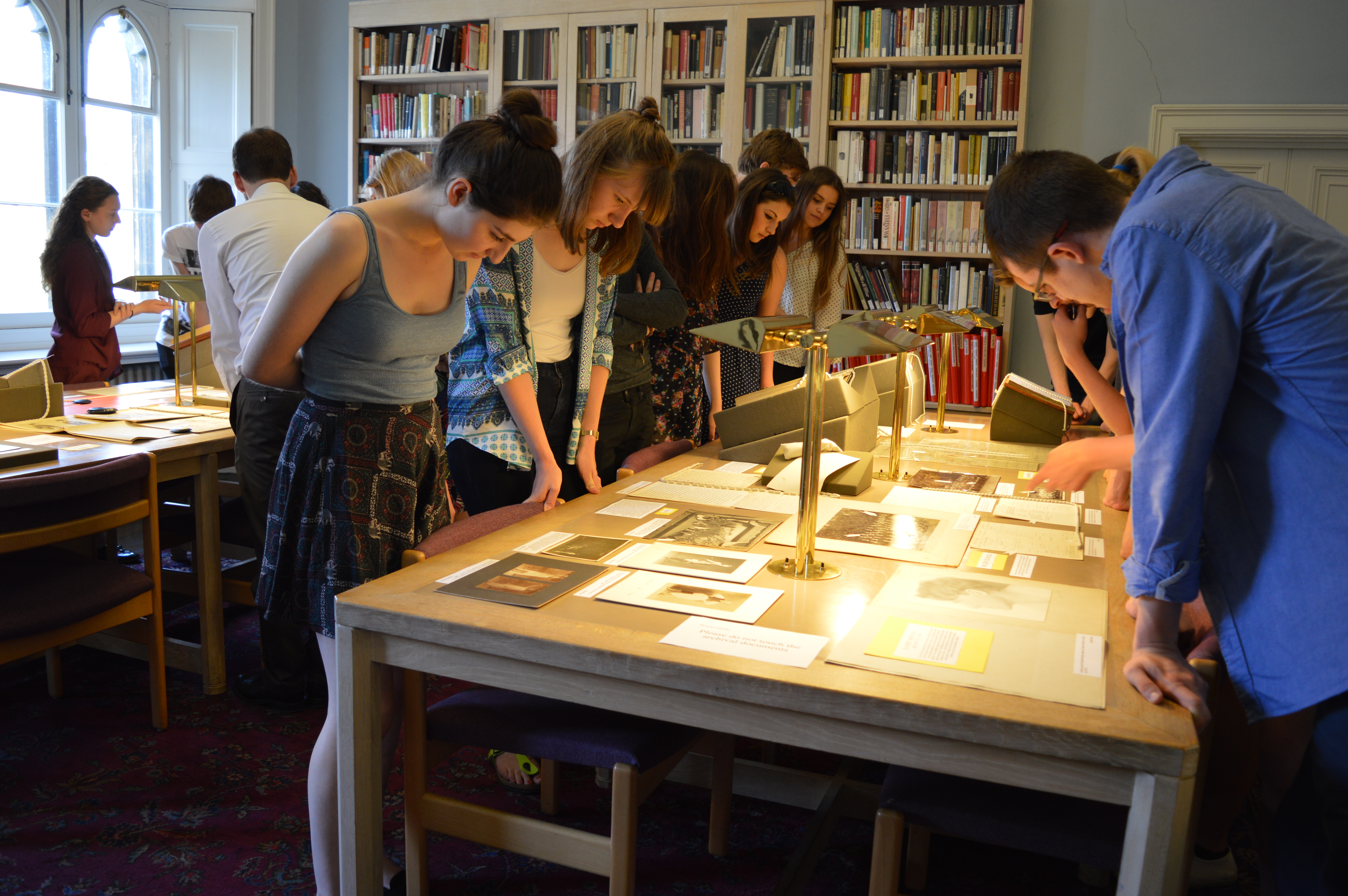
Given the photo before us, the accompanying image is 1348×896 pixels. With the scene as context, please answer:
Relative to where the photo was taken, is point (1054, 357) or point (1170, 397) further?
point (1054, 357)

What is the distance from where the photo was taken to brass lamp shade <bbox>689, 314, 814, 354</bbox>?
1.57 meters

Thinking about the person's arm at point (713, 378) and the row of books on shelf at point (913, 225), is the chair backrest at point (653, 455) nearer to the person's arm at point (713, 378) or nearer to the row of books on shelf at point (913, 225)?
the person's arm at point (713, 378)

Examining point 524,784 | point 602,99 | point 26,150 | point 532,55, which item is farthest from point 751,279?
point 26,150

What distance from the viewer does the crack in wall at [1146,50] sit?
4.67 meters

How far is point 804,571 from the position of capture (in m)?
1.57

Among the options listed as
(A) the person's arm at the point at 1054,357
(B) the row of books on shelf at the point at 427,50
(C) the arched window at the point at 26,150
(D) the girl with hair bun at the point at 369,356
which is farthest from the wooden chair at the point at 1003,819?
(C) the arched window at the point at 26,150

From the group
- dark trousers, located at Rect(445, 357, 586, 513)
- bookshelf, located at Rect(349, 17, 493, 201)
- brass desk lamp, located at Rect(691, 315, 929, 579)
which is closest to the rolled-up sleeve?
brass desk lamp, located at Rect(691, 315, 929, 579)

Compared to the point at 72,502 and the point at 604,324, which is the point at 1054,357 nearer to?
the point at 604,324

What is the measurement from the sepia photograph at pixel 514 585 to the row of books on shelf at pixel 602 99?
4.12 meters

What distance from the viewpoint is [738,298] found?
319 centimetres

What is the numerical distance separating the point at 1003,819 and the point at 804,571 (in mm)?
460

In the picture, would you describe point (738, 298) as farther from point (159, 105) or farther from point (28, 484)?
point (159, 105)

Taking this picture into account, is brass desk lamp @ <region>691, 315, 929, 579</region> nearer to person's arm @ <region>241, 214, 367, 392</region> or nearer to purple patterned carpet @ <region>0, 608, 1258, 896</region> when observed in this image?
person's arm @ <region>241, 214, 367, 392</region>

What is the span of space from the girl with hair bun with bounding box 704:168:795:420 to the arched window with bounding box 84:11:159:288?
409 centimetres
